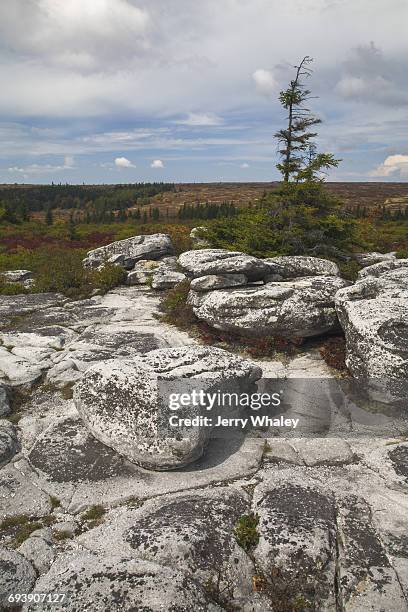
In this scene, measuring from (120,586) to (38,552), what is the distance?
4.47ft

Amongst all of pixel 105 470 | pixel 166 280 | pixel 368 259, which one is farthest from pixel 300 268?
pixel 105 470

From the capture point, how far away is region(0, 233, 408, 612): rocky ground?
5183mm

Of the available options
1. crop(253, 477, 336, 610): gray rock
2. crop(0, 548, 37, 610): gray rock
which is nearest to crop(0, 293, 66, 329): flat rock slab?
crop(0, 548, 37, 610): gray rock

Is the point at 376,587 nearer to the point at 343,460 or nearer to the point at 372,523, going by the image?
the point at 372,523

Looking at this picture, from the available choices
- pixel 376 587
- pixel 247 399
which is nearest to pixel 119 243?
pixel 247 399

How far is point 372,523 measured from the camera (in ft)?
20.0

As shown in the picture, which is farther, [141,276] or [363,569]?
[141,276]

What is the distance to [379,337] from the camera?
31.0 ft

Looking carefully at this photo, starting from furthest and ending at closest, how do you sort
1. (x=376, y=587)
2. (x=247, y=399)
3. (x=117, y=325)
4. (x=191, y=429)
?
(x=117, y=325), (x=247, y=399), (x=191, y=429), (x=376, y=587)

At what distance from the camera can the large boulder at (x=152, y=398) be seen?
722 centimetres

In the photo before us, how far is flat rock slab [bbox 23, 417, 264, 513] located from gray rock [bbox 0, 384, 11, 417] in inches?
51.8

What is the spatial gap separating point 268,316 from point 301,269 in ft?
12.9

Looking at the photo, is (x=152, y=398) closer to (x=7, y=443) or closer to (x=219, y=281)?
(x=7, y=443)

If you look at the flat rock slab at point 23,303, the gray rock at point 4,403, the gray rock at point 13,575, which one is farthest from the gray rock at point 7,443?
the flat rock slab at point 23,303
